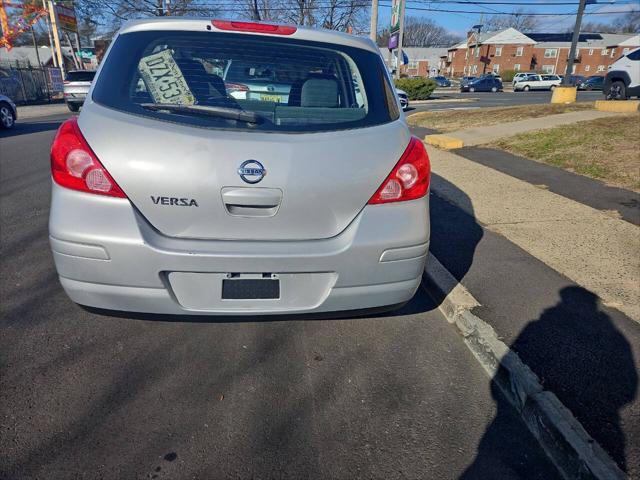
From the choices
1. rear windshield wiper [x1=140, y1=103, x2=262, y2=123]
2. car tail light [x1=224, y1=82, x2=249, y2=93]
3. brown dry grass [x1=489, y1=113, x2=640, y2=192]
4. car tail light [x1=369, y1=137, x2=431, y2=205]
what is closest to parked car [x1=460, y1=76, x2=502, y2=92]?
brown dry grass [x1=489, y1=113, x2=640, y2=192]

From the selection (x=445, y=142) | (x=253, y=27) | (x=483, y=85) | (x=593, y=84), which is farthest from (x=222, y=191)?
(x=593, y=84)

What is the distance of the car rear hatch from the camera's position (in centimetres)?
204

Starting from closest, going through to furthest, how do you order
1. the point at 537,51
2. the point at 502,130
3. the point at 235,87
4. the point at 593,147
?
the point at 235,87, the point at 593,147, the point at 502,130, the point at 537,51

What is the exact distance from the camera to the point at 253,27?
2453mm

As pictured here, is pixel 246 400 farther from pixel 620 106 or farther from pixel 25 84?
pixel 25 84

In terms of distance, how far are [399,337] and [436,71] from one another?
92.6 metres

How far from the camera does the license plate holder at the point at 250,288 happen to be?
85.7 inches

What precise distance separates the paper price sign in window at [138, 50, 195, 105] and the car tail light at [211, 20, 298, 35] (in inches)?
13.1

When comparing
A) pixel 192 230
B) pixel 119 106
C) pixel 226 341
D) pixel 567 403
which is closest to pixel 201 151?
A: pixel 192 230

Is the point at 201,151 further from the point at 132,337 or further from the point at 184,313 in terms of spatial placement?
the point at 132,337

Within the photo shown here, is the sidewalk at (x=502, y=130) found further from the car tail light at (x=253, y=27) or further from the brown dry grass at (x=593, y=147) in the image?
the car tail light at (x=253, y=27)

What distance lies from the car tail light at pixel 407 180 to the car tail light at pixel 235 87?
3.60 ft

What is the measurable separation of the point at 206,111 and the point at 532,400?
7.25ft

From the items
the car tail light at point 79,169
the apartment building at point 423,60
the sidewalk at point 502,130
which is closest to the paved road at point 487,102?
the sidewalk at point 502,130
